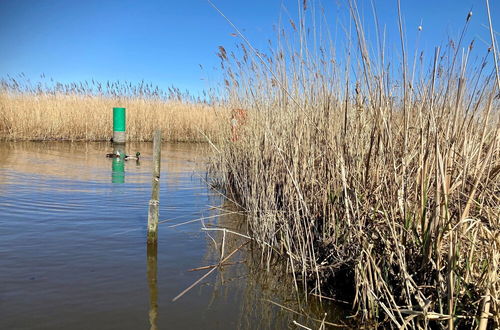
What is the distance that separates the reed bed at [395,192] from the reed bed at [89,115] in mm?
7468

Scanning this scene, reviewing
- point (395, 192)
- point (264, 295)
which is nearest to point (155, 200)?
point (264, 295)

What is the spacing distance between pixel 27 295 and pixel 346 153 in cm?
187

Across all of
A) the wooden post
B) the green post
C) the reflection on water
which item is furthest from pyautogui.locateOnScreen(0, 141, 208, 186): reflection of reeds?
the wooden post

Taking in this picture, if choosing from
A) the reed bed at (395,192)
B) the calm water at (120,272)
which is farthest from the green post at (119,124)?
the reed bed at (395,192)

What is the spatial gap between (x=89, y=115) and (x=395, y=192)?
11.9m

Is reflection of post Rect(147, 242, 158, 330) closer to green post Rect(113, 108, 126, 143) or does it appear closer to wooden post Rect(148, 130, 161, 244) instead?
wooden post Rect(148, 130, 161, 244)

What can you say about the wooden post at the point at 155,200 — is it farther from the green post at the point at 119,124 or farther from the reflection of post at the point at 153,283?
the green post at the point at 119,124

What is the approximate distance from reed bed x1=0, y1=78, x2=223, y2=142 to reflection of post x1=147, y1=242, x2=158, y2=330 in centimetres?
733

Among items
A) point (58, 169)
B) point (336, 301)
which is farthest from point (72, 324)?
point (58, 169)

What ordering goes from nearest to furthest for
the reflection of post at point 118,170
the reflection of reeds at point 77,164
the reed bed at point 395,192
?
the reed bed at point 395,192 < the reflection of post at point 118,170 < the reflection of reeds at point 77,164

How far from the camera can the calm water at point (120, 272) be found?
6.56ft

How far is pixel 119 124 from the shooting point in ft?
37.6

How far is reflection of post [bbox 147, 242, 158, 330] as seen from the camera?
1979mm

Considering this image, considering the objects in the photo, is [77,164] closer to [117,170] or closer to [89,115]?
[117,170]
